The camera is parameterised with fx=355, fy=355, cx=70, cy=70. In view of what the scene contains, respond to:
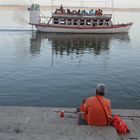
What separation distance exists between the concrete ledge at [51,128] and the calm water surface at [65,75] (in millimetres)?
6258

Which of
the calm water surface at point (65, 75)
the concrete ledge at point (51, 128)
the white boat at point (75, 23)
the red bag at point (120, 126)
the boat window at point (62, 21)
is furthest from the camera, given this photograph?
the boat window at point (62, 21)

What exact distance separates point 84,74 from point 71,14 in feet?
113

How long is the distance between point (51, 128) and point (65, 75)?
14.8 metres

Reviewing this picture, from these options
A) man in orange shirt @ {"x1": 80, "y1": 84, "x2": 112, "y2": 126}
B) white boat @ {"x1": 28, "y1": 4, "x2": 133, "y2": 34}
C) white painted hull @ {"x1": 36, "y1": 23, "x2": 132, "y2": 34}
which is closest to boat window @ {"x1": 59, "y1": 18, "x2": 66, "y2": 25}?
white boat @ {"x1": 28, "y1": 4, "x2": 133, "y2": 34}

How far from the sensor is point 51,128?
28.0ft

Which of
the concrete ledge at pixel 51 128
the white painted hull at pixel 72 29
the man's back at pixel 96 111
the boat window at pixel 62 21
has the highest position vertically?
the boat window at pixel 62 21

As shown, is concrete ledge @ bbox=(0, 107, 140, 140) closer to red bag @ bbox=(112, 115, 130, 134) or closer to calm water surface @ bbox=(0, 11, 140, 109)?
red bag @ bbox=(112, 115, 130, 134)

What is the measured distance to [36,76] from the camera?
2289 centimetres

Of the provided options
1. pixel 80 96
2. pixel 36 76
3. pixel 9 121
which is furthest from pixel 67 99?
pixel 9 121

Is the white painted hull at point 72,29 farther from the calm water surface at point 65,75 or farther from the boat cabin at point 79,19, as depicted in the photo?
the calm water surface at point 65,75

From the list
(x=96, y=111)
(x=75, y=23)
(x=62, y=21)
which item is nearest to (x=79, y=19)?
(x=75, y=23)

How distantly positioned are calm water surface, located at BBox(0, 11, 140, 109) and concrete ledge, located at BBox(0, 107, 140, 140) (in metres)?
6.26

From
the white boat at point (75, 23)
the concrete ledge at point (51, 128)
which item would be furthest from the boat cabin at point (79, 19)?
the concrete ledge at point (51, 128)

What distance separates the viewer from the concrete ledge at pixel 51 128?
8041 mm
